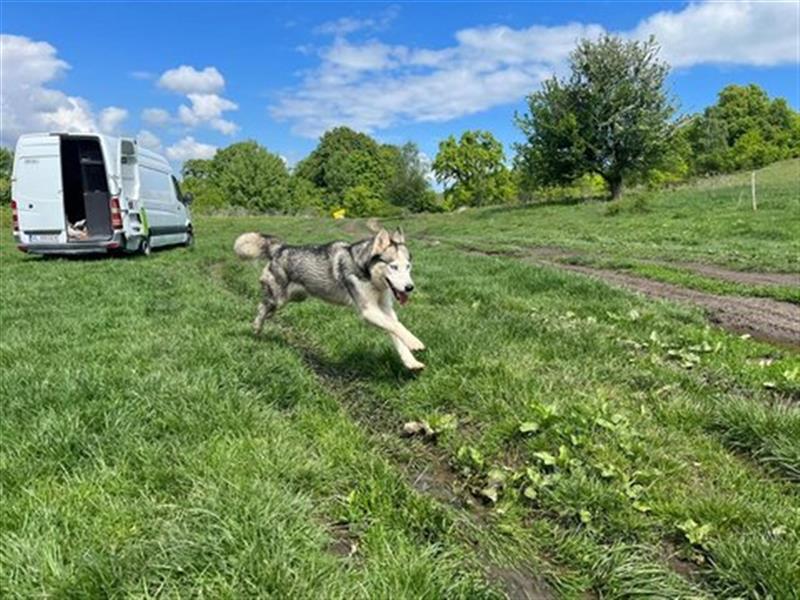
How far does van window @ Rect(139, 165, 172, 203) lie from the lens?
18.1 m

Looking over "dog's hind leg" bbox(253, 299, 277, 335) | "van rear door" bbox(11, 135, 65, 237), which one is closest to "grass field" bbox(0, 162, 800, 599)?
"dog's hind leg" bbox(253, 299, 277, 335)

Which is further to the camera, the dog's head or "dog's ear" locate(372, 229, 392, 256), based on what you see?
"dog's ear" locate(372, 229, 392, 256)

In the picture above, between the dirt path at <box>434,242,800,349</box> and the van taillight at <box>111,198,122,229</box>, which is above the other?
the van taillight at <box>111,198,122,229</box>

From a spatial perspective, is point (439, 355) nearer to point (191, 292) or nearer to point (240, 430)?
point (240, 430)

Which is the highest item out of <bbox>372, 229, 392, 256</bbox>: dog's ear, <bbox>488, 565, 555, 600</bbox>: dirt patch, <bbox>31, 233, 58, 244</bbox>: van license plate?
<bbox>31, 233, 58, 244</bbox>: van license plate

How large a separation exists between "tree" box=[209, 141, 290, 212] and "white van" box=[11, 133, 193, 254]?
70996mm

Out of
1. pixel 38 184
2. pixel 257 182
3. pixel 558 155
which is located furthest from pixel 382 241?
pixel 257 182

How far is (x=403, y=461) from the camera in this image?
417 cm

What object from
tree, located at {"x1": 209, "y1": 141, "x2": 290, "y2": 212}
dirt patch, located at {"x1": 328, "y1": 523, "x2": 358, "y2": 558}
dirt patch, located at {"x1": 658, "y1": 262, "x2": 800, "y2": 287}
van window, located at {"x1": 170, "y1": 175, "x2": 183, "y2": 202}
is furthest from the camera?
tree, located at {"x1": 209, "y1": 141, "x2": 290, "y2": 212}

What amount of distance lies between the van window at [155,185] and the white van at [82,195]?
38mm

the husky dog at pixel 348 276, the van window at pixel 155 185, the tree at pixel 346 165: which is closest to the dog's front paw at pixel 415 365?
the husky dog at pixel 348 276

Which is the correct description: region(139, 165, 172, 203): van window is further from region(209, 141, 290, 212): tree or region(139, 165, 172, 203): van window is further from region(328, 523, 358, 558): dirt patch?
region(209, 141, 290, 212): tree

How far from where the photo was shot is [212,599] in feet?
8.04

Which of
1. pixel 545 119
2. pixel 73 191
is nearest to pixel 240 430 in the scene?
pixel 73 191
